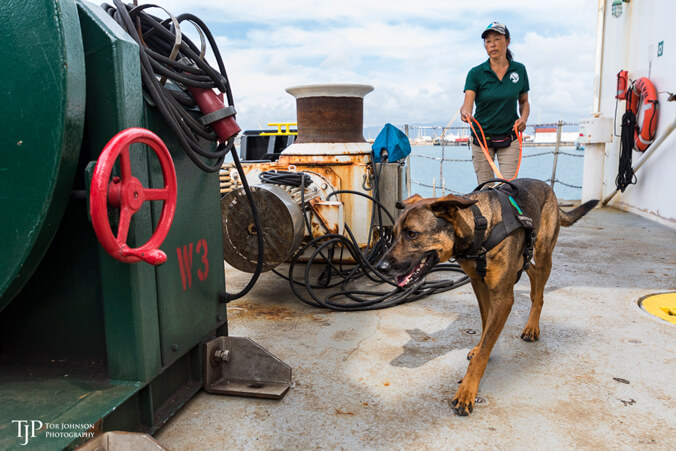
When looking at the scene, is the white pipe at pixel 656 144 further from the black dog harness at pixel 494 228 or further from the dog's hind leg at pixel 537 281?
the black dog harness at pixel 494 228

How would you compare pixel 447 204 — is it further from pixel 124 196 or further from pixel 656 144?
pixel 656 144

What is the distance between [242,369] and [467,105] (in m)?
3.03

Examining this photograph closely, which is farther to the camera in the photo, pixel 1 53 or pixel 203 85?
pixel 203 85

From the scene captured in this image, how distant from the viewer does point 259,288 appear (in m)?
4.28

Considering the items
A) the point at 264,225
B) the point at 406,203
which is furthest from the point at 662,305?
the point at 264,225

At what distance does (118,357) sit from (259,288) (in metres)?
2.39

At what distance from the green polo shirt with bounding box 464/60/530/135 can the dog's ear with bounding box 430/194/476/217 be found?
7.82 feet

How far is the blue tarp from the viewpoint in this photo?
4668 millimetres

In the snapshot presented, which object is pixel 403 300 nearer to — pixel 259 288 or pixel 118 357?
pixel 259 288

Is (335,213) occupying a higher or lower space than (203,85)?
lower

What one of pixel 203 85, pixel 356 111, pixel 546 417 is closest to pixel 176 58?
pixel 203 85

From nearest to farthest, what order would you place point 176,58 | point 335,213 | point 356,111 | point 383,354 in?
point 176,58 < point 383,354 < point 335,213 < point 356,111

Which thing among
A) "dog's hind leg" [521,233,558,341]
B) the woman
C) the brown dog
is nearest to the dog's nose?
the brown dog

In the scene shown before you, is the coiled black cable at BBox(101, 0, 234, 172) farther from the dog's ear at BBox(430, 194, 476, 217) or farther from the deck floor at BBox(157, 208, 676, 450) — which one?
the deck floor at BBox(157, 208, 676, 450)
